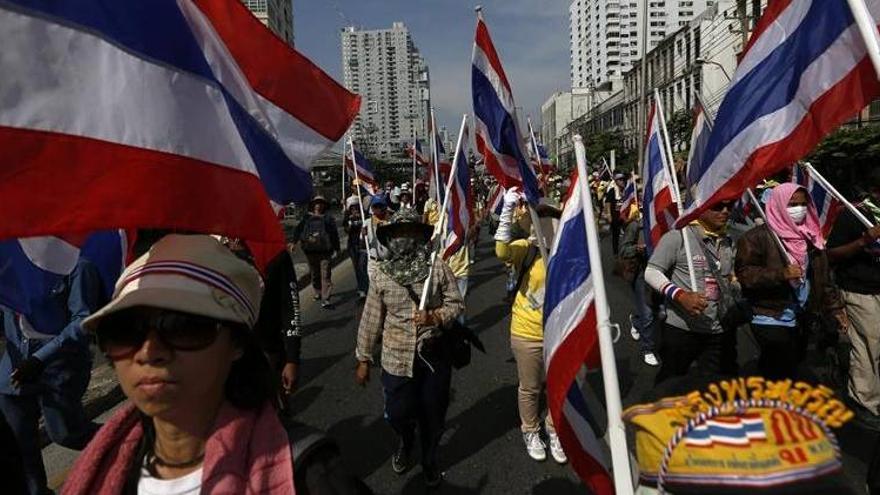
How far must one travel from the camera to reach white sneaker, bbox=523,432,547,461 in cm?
418

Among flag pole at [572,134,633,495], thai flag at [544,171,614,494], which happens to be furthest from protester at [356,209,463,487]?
flag pole at [572,134,633,495]

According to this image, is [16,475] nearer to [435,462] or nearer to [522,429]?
[435,462]

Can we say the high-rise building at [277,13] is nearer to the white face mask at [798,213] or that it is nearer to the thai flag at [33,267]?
the white face mask at [798,213]

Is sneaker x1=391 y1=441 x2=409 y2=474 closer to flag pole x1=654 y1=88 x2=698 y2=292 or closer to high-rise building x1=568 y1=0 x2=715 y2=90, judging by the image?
flag pole x1=654 y1=88 x2=698 y2=292

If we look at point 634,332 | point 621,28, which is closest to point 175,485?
point 634,332

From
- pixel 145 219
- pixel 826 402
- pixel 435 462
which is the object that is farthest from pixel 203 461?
pixel 435 462

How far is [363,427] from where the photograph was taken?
15.7 feet

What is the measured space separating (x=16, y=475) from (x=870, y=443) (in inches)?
182

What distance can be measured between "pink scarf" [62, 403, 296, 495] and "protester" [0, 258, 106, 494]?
1.92 m

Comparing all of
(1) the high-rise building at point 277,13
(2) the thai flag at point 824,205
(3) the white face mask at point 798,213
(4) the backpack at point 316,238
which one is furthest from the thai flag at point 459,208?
(1) the high-rise building at point 277,13

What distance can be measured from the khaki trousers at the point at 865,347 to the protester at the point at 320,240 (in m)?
6.52

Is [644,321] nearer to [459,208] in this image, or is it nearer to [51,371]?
[459,208]

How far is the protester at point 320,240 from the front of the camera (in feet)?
29.9

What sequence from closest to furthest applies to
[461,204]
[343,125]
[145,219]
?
1. [145,219]
2. [343,125]
3. [461,204]
